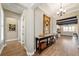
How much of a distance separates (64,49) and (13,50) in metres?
1.02

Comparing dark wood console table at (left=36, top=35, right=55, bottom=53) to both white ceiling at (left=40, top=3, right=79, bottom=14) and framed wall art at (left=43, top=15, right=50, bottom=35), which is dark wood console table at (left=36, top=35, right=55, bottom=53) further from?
white ceiling at (left=40, top=3, right=79, bottom=14)

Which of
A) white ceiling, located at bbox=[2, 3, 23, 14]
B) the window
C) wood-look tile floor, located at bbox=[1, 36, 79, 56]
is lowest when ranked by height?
wood-look tile floor, located at bbox=[1, 36, 79, 56]

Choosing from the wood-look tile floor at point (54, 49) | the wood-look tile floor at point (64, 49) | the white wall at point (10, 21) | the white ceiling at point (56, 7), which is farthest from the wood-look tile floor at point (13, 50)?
the white ceiling at point (56, 7)

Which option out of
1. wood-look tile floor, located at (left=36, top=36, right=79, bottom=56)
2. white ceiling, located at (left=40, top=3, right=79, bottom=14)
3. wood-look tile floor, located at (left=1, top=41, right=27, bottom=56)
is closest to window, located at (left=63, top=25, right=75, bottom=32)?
wood-look tile floor, located at (left=36, top=36, right=79, bottom=56)

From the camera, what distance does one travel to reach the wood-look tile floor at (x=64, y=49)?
1.47 meters

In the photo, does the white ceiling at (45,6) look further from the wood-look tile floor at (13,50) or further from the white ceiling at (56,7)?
the wood-look tile floor at (13,50)

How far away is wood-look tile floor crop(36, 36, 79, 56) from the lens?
1475mm

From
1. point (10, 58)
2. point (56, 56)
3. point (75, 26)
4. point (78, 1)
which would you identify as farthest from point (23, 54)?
point (78, 1)

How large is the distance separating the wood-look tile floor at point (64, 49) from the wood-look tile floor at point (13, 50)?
412mm

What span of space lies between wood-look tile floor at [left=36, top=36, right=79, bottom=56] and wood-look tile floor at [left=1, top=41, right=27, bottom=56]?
412 mm

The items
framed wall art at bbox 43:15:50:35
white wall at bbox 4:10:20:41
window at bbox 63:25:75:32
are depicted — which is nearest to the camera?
white wall at bbox 4:10:20:41

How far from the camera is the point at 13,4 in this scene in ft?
4.75

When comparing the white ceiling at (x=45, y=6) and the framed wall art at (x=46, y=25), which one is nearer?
the white ceiling at (x=45, y=6)

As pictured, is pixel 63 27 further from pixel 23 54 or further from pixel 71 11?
pixel 23 54
